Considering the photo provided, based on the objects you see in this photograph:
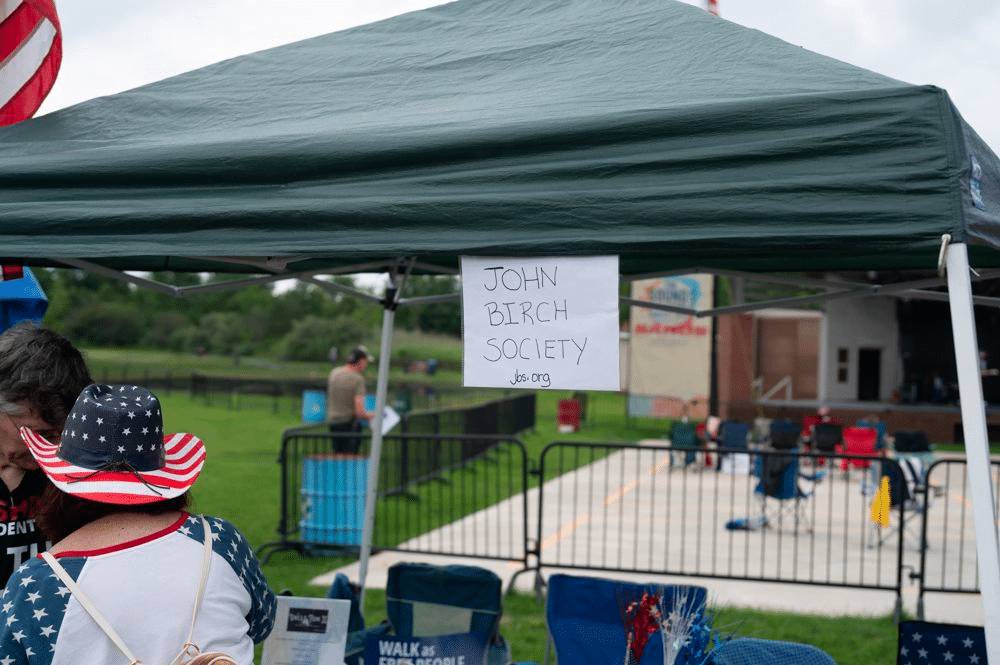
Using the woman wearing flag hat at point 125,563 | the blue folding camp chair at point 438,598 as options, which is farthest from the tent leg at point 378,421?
the woman wearing flag hat at point 125,563

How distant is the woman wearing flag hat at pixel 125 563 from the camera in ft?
6.31

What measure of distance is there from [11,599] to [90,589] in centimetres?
15

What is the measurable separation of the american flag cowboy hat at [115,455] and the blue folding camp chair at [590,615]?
212 cm

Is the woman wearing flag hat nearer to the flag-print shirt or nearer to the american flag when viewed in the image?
the flag-print shirt

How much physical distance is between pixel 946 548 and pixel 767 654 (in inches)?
292

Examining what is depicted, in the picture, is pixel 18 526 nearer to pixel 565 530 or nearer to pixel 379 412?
pixel 379 412

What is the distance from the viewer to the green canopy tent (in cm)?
225

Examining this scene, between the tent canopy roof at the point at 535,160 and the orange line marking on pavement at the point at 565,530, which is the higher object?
the tent canopy roof at the point at 535,160

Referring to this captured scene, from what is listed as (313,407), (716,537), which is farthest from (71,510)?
(313,407)

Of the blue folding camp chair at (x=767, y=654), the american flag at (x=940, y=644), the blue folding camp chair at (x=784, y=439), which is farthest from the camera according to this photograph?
the blue folding camp chair at (x=784, y=439)

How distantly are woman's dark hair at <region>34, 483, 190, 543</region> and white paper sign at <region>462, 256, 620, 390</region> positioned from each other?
2.80 feet

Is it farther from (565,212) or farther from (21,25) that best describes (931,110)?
(21,25)

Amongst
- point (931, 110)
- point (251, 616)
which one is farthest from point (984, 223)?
point (251, 616)

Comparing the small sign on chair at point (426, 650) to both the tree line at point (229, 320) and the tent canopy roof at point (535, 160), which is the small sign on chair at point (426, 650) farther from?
the tree line at point (229, 320)
